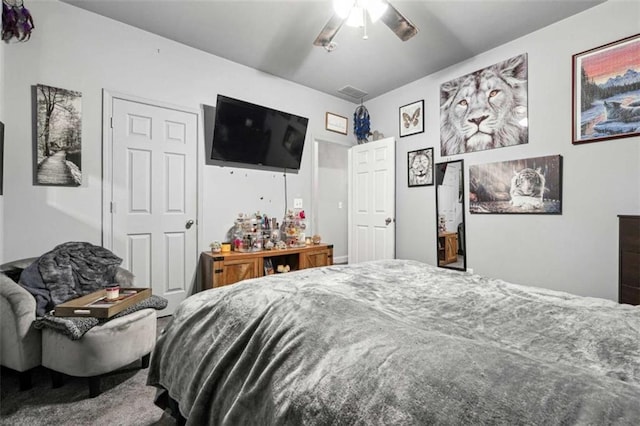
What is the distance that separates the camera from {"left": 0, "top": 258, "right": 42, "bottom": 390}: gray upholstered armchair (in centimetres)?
165

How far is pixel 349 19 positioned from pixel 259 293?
6.78 feet

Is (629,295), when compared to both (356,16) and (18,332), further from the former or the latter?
(18,332)

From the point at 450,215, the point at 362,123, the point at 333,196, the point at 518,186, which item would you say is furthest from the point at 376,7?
the point at 333,196

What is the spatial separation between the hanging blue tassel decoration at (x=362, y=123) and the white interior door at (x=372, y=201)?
236 mm

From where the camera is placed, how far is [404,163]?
4.14m

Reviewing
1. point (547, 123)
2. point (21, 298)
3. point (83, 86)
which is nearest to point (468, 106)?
point (547, 123)

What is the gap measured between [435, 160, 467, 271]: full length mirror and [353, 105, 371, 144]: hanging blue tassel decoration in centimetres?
134

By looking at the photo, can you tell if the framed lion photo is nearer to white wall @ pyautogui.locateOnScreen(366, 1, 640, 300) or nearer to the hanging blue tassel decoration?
white wall @ pyautogui.locateOnScreen(366, 1, 640, 300)

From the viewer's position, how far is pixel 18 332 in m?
1.65

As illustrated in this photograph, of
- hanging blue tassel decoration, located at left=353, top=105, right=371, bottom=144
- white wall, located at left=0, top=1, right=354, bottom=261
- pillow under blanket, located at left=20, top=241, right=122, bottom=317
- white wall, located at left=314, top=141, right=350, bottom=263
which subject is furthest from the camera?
white wall, located at left=314, top=141, right=350, bottom=263

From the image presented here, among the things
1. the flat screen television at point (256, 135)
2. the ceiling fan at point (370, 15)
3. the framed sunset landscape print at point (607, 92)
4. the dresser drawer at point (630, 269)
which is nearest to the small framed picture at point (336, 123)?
the flat screen television at point (256, 135)

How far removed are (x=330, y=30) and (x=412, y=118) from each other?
209 cm

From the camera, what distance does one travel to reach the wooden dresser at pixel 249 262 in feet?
9.86

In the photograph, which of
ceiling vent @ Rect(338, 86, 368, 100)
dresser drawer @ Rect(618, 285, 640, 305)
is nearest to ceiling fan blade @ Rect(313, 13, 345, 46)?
ceiling vent @ Rect(338, 86, 368, 100)
